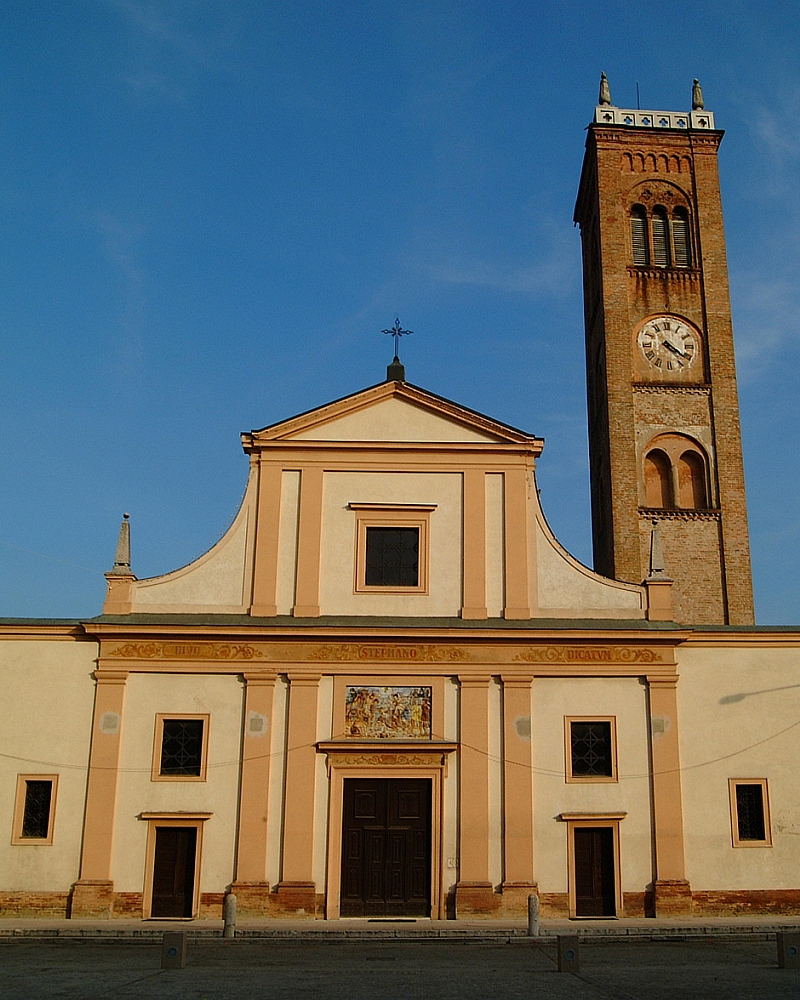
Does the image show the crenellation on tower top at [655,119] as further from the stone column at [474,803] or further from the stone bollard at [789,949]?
the stone bollard at [789,949]

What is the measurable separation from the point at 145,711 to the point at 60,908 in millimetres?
4062

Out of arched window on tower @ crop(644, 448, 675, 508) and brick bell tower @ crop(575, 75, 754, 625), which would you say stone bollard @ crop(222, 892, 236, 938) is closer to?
brick bell tower @ crop(575, 75, 754, 625)

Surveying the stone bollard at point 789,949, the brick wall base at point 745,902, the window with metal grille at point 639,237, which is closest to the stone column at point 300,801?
the brick wall base at point 745,902

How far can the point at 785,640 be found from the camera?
22141 mm

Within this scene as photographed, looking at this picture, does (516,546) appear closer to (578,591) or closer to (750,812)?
(578,591)

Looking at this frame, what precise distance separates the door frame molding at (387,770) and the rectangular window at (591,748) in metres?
2.61

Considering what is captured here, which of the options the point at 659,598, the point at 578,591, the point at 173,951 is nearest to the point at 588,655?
the point at 578,591

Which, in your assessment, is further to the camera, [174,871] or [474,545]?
[474,545]

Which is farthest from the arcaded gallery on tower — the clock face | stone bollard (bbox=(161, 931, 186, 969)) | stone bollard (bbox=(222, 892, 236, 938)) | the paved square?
the clock face

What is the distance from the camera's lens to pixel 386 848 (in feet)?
68.2

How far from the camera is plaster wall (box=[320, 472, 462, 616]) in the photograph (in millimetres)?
22297

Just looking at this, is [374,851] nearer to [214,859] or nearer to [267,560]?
[214,859]

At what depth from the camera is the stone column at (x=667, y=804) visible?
2044cm

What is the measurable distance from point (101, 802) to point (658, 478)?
759 inches
